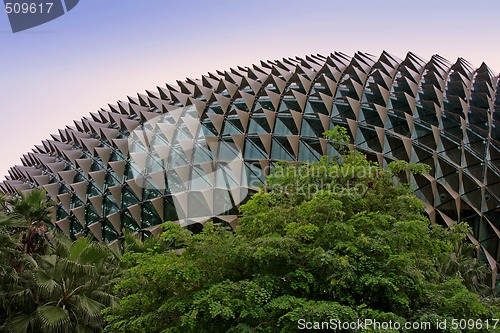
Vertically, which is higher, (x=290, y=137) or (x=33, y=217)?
(x=290, y=137)

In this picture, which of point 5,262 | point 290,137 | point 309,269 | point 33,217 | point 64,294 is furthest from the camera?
point 290,137

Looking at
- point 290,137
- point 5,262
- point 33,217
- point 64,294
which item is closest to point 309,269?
point 64,294

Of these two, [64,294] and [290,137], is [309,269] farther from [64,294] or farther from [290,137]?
[290,137]

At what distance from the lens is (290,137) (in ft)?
107

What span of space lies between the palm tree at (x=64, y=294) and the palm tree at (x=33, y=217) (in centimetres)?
416

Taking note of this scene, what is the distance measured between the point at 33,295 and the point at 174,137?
14.8 metres

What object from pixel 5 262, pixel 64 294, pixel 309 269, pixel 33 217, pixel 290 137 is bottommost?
pixel 64 294

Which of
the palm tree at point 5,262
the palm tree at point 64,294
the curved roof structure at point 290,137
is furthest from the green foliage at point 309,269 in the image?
the curved roof structure at point 290,137

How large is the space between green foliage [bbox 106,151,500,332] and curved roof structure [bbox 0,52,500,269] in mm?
13632

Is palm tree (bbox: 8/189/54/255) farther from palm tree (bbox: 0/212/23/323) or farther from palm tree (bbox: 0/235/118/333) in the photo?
palm tree (bbox: 0/235/118/333)

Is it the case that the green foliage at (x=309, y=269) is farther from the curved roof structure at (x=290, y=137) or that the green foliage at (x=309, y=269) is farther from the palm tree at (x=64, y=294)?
the curved roof structure at (x=290, y=137)

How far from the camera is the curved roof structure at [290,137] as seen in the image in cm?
3122

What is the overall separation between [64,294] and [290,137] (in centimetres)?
1653

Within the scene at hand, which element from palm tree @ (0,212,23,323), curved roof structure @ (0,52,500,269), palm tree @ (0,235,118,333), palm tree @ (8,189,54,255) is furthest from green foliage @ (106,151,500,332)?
curved roof structure @ (0,52,500,269)
